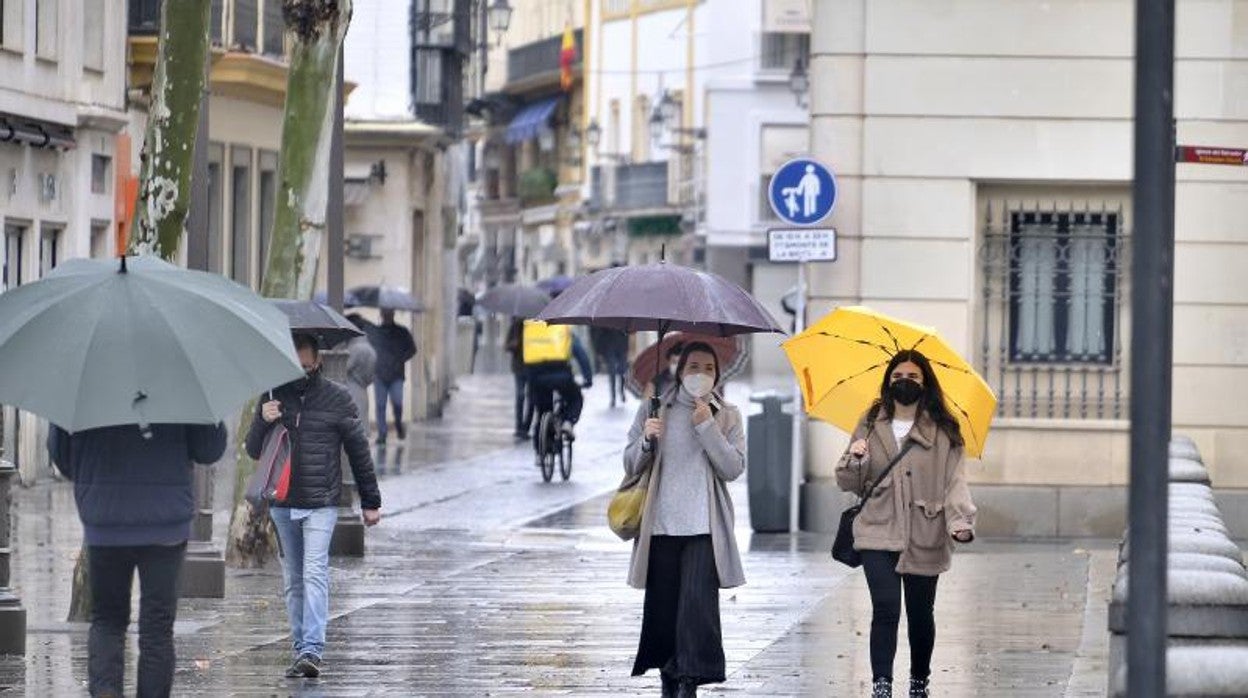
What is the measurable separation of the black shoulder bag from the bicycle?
16.8 metres

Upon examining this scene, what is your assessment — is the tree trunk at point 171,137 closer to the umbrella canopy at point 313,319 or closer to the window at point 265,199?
the umbrella canopy at point 313,319

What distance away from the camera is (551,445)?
28969 millimetres

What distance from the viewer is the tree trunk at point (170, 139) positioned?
15.1 m

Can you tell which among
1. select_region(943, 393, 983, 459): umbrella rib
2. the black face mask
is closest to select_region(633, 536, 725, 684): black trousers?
the black face mask

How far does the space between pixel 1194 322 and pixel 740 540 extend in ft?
12.2

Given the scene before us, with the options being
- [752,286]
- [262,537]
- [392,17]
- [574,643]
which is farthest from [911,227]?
[752,286]

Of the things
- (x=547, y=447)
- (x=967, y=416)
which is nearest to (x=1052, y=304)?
(x=547, y=447)

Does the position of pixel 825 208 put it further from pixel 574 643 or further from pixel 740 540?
pixel 574 643

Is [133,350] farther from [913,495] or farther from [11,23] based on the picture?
[11,23]

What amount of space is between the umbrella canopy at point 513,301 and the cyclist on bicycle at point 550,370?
4685 millimetres

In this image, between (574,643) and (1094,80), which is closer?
(574,643)

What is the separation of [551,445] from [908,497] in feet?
56.5

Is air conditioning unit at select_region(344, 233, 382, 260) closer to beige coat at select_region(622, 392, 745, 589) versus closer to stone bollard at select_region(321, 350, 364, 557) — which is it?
stone bollard at select_region(321, 350, 364, 557)

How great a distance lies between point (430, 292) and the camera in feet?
154
